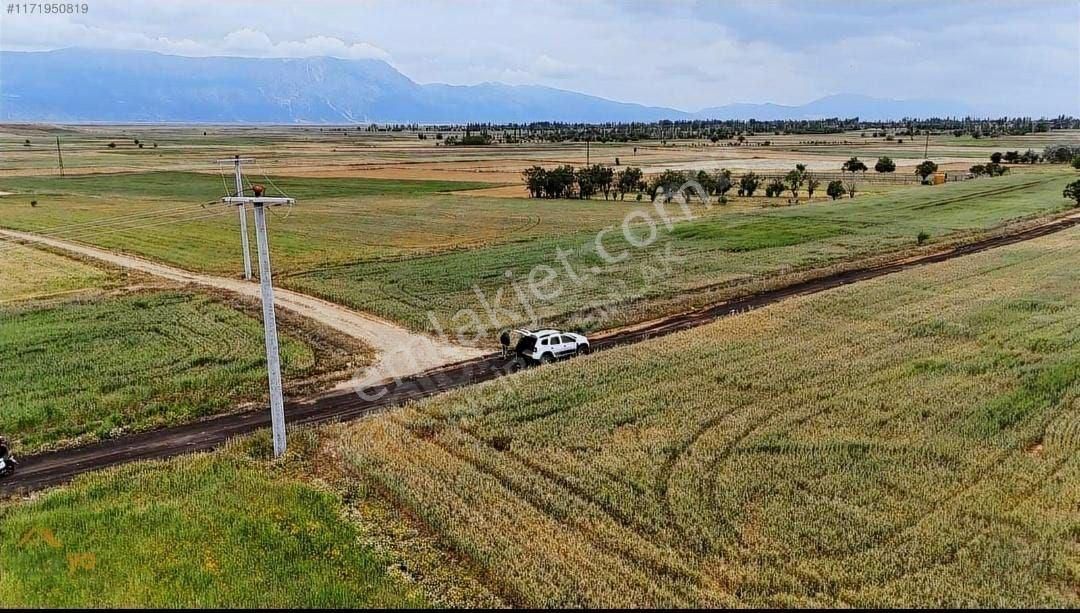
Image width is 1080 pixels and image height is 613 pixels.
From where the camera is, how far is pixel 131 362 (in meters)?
30.5

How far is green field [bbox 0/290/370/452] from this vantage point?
987 inches

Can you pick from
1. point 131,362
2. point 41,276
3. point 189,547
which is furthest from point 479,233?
point 189,547

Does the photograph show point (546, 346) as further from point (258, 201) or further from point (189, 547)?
point (189, 547)

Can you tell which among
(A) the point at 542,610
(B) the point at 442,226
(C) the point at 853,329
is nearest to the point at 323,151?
(B) the point at 442,226

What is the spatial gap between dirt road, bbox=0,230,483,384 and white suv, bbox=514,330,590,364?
2.58 metres

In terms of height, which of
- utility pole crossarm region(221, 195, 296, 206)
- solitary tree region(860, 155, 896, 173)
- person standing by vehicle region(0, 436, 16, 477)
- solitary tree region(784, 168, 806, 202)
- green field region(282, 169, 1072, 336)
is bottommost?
person standing by vehicle region(0, 436, 16, 477)

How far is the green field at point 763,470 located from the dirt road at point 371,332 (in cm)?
471

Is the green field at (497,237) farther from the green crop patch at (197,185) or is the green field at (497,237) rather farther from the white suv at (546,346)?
the white suv at (546,346)

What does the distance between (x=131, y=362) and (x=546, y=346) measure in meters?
16.9

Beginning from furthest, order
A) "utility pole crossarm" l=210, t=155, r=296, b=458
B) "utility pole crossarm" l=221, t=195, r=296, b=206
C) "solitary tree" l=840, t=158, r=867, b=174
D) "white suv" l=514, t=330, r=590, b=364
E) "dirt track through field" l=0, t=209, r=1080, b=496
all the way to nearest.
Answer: "solitary tree" l=840, t=158, r=867, b=174 < "white suv" l=514, t=330, r=590, b=364 < "dirt track through field" l=0, t=209, r=1080, b=496 < "utility pole crossarm" l=210, t=155, r=296, b=458 < "utility pole crossarm" l=221, t=195, r=296, b=206

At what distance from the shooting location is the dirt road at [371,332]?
31.1 meters

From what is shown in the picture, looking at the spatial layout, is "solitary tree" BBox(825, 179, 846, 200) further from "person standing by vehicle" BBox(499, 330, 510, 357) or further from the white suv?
"person standing by vehicle" BBox(499, 330, 510, 357)

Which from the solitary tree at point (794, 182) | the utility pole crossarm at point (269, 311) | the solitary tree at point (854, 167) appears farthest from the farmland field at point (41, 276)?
the solitary tree at point (854, 167)

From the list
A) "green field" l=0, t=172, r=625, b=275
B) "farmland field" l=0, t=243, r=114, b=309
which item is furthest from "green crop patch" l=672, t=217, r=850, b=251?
A: "farmland field" l=0, t=243, r=114, b=309
